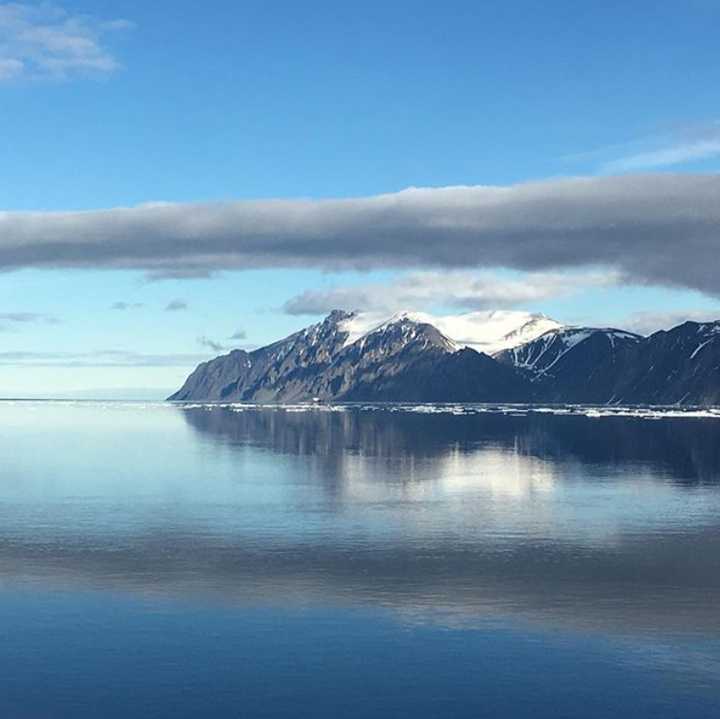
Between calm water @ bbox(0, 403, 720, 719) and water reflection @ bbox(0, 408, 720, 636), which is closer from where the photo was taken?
calm water @ bbox(0, 403, 720, 719)

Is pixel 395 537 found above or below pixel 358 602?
below

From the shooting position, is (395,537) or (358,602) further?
(395,537)

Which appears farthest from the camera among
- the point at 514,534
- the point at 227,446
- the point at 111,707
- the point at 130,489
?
the point at 227,446

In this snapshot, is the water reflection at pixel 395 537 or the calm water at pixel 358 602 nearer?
the calm water at pixel 358 602

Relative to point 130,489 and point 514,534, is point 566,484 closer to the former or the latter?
point 514,534

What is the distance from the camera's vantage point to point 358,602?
180ft

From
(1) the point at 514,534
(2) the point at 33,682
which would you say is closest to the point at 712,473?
(1) the point at 514,534

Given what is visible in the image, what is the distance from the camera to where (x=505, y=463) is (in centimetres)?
14812

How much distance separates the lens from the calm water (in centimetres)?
4050

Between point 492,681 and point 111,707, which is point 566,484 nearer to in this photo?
point 492,681

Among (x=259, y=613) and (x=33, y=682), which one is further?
(x=259, y=613)

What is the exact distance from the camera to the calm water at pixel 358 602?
133 ft

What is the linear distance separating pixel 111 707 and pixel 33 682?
4872 mm

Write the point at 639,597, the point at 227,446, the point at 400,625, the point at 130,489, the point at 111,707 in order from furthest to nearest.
→ the point at 227,446 → the point at 130,489 → the point at 639,597 → the point at 400,625 → the point at 111,707
